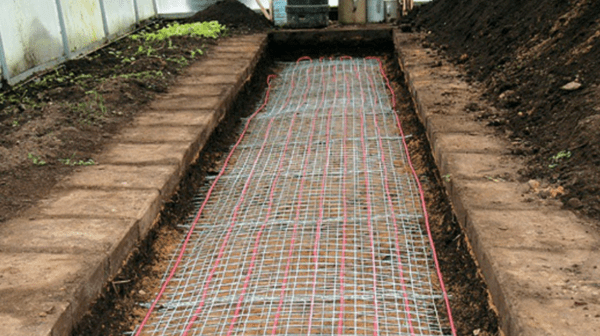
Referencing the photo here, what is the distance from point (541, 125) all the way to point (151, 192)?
2.50 metres

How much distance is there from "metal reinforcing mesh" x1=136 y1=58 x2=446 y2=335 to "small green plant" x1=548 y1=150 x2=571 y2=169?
32.4 inches

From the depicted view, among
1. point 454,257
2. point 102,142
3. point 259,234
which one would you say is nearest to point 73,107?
point 102,142

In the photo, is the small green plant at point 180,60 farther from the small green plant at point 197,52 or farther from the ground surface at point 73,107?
the small green plant at point 197,52

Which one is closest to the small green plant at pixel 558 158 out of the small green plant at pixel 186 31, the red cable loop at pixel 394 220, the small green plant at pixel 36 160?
the red cable loop at pixel 394 220

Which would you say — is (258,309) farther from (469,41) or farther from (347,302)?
(469,41)

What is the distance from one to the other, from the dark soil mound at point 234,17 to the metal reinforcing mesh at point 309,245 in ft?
12.6

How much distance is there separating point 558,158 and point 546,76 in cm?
126

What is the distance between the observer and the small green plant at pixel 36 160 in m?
4.25

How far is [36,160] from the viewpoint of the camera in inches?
168

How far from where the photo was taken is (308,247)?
12.3ft

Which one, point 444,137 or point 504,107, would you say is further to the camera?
point 504,107

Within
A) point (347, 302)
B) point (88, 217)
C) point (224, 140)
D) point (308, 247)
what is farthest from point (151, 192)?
point (224, 140)

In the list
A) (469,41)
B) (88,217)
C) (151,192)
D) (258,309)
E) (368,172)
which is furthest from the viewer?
(469,41)

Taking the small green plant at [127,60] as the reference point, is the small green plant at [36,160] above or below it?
below
